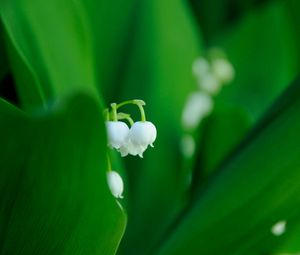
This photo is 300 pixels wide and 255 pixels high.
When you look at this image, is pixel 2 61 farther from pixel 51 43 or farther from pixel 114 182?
pixel 114 182

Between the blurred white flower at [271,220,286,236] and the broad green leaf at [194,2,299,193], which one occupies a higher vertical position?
the broad green leaf at [194,2,299,193]

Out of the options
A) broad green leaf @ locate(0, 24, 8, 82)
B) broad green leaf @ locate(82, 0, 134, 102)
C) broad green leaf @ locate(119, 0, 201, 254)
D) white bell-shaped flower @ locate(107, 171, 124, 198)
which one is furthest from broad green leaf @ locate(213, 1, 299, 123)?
white bell-shaped flower @ locate(107, 171, 124, 198)

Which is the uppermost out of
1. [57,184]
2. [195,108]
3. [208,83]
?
[208,83]

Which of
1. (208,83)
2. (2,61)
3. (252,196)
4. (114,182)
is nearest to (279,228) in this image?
(252,196)

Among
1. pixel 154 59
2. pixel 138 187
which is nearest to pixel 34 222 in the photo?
pixel 138 187

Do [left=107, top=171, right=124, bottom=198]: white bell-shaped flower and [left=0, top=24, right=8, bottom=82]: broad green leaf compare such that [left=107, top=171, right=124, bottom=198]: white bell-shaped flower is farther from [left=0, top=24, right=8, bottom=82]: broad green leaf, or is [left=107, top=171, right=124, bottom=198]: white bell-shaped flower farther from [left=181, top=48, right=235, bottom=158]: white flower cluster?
[left=181, top=48, right=235, bottom=158]: white flower cluster

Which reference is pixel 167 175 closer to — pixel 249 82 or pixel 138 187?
pixel 138 187
